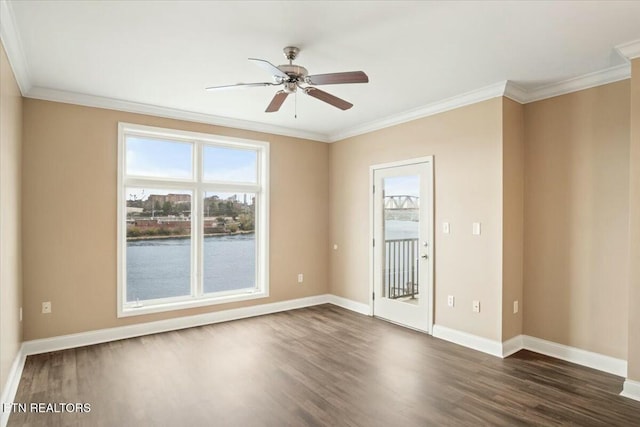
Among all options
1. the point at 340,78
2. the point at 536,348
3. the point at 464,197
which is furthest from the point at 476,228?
the point at 340,78

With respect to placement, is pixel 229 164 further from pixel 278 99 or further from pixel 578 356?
pixel 578 356

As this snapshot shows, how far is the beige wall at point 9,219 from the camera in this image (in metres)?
2.54

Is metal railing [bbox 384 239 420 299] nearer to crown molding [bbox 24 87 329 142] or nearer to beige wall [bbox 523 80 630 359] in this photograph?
beige wall [bbox 523 80 630 359]

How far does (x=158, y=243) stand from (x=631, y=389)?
496 centimetres

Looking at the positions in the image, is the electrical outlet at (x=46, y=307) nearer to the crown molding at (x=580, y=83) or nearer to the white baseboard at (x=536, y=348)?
the white baseboard at (x=536, y=348)

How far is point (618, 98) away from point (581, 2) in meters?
1.51

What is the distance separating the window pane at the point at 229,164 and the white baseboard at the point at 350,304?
2.31 metres

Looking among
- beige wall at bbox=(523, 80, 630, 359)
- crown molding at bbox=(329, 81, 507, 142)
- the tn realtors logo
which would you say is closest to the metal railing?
beige wall at bbox=(523, 80, 630, 359)

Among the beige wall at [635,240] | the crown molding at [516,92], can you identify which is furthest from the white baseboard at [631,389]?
the crown molding at [516,92]

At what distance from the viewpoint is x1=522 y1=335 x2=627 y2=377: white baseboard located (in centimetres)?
317

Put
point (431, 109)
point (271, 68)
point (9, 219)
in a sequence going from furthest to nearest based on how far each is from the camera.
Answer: point (431, 109) < point (9, 219) < point (271, 68)

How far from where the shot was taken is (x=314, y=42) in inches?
107

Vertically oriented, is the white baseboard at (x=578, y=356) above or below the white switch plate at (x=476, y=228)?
below

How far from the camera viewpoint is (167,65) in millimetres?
3125
